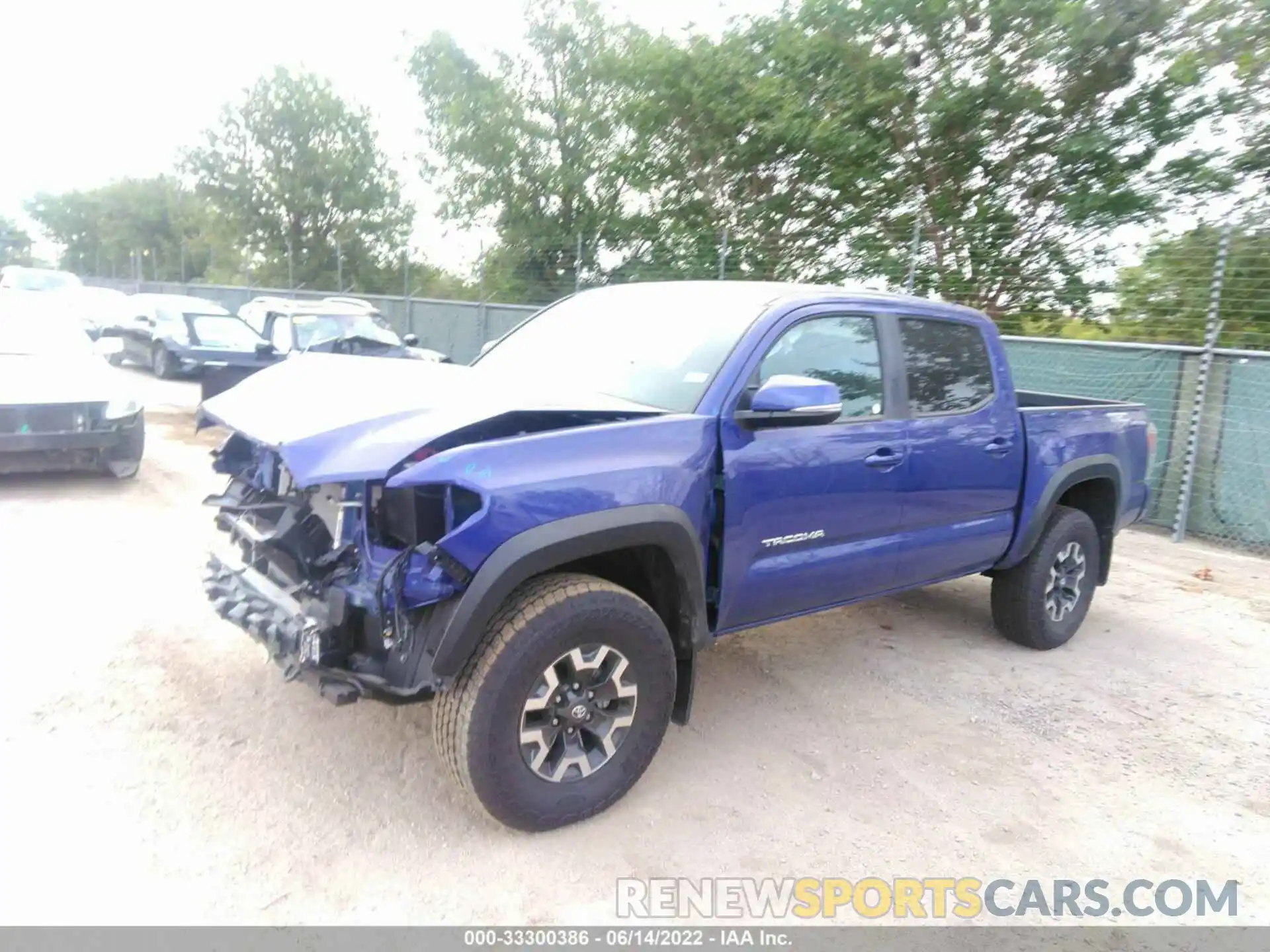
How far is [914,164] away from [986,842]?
1196 centimetres

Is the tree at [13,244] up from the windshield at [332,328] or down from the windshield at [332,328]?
up

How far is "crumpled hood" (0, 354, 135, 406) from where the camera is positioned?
676cm

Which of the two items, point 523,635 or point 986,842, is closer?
point 523,635

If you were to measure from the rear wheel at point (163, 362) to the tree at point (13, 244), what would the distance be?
6224 centimetres

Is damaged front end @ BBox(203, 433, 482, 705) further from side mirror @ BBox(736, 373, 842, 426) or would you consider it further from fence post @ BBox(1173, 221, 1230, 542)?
fence post @ BBox(1173, 221, 1230, 542)

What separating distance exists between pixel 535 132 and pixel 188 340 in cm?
988

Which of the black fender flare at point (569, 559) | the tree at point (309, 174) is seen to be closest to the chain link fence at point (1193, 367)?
the black fender flare at point (569, 559)

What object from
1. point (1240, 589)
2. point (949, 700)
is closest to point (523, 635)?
point (949, 700)

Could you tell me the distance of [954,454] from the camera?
14.1 feet

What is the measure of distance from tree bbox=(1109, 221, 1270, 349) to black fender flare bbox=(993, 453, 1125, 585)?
3.80 metres

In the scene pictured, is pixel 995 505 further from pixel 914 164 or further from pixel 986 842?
pixel 914 164

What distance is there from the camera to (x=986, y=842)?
10.5ft

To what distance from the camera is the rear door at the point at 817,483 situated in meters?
3.43

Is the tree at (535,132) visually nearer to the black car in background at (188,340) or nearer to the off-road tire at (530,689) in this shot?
the black car in background at (188,340)
